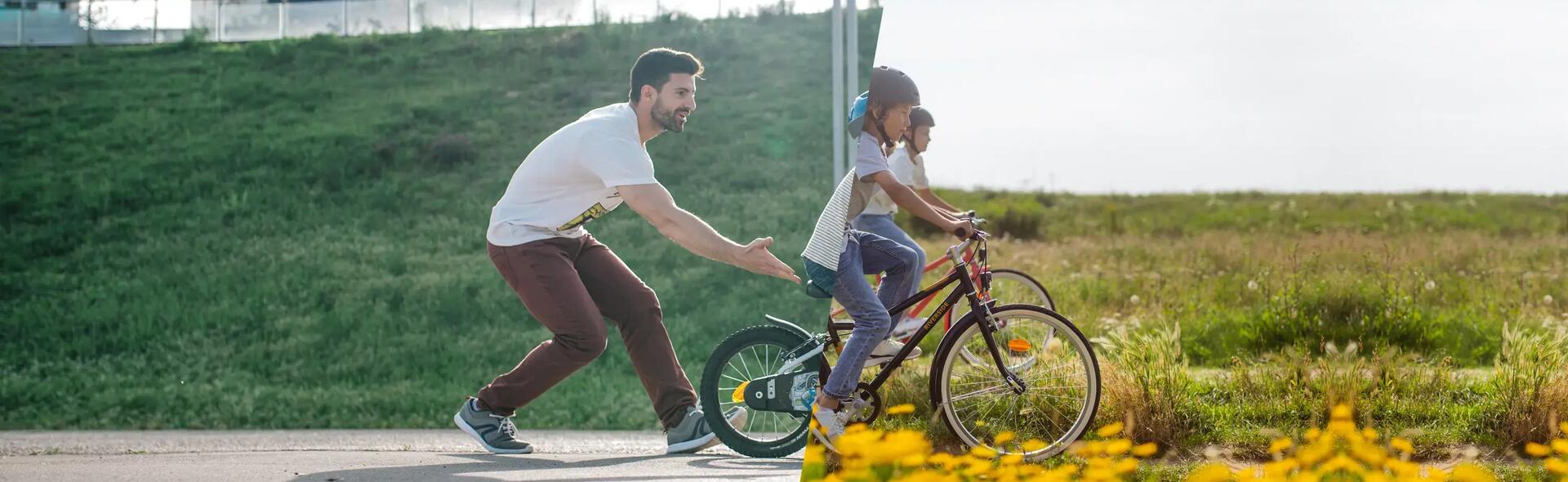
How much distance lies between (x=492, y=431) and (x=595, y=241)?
2.89ft

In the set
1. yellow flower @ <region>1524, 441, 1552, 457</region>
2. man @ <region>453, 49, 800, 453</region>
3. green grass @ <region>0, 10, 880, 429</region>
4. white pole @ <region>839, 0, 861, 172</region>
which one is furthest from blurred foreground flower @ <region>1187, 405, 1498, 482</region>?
green grass @ <region>0, 10, 880, 429</region>

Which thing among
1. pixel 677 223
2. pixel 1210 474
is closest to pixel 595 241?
pixel 677 223

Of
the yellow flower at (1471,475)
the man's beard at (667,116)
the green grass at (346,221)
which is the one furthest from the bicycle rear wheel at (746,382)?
the green grass at (346,221)

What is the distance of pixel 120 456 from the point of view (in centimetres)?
536

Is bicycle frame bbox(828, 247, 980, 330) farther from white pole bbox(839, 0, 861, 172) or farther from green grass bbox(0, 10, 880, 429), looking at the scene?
green grass bbox(0, 10, 880, 429)

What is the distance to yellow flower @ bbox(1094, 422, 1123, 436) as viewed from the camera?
13.3 ft

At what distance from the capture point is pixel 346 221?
12648 millimetres

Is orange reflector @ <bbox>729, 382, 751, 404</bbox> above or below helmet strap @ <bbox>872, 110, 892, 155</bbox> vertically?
below

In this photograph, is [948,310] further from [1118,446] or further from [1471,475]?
[1471,475]

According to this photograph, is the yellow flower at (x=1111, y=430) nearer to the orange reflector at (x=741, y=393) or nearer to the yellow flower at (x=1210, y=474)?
the yellow flower at (x=1210, y=474)

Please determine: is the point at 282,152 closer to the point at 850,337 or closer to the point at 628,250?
the point at 628,250

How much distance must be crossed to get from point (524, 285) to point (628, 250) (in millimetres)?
7163

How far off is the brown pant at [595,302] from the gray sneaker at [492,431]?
0.50 metres

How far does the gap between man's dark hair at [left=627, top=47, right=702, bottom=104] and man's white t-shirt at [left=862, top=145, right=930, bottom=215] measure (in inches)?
28.1
